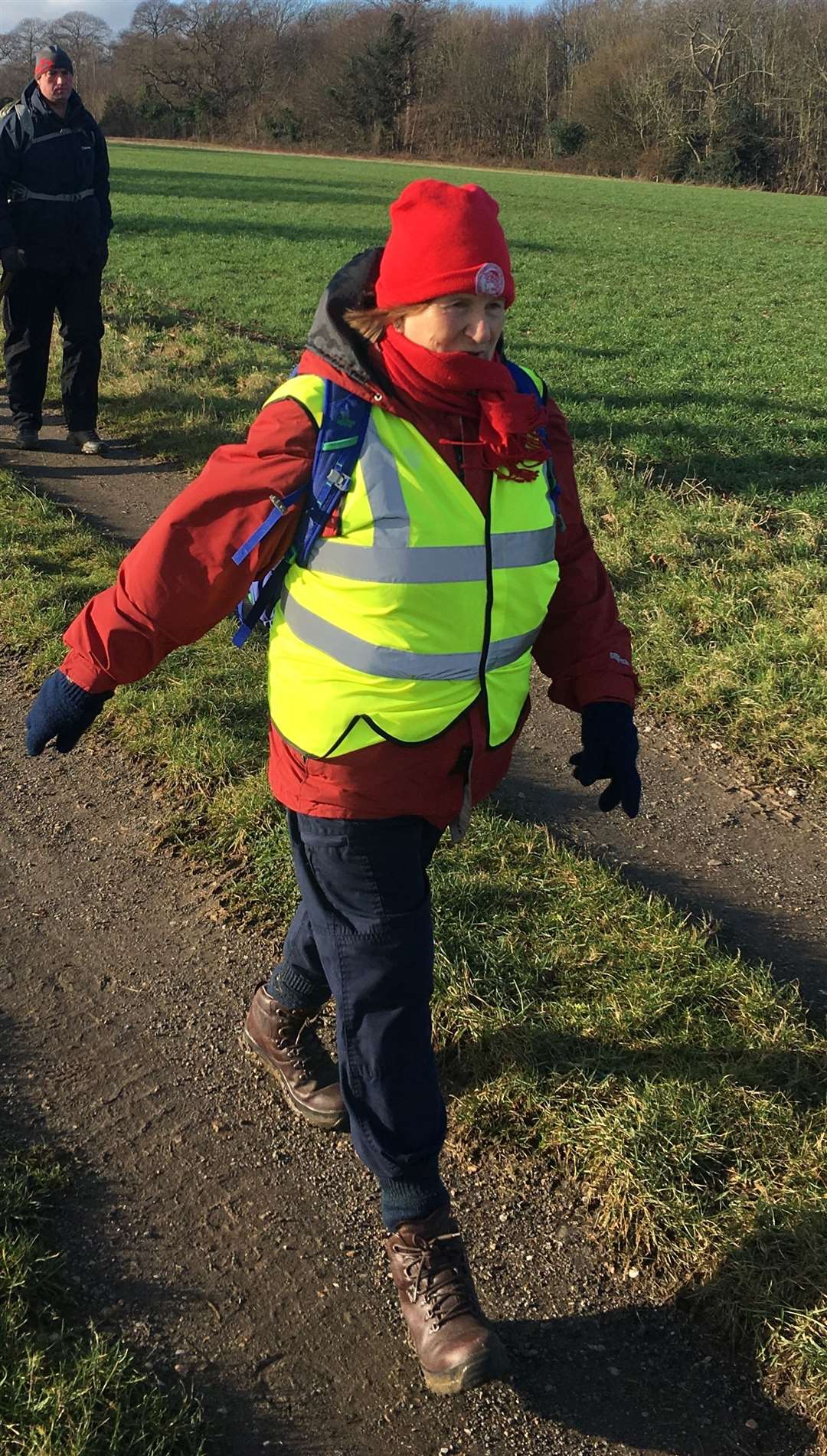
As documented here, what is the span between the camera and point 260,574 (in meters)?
2.28

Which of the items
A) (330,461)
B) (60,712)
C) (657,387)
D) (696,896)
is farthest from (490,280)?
(657,387)

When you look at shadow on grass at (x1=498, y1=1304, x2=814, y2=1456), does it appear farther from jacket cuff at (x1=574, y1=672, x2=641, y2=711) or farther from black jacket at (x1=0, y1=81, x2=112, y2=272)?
black jacket at (x1=0, y1=81, x2=112, y2=272)

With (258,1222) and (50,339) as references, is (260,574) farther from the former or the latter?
(50,339)

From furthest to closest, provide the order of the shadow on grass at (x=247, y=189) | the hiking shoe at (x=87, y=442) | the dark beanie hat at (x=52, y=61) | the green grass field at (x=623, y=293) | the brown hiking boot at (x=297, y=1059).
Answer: the shadow on grass at (x=247, y=189) < the green grass field at (x=623, y=293) < the hiking shoe at (x=87, y=442) < the dark beanie hat at (x=52, y=61) < the brown hiking boot at (x=297, y=1059)

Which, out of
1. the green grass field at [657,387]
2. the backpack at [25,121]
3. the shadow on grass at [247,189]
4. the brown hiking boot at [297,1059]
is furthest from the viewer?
the shadow on grass at [247,189]

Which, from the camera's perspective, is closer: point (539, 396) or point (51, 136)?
point (539, 396)

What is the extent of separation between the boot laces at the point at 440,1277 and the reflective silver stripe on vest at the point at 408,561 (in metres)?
1.32

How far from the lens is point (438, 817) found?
94.3 inches

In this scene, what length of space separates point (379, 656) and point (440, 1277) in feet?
4.07

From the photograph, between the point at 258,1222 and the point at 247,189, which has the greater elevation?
the point at 247,189

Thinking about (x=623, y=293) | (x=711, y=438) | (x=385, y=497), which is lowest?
(x=711, y=438)

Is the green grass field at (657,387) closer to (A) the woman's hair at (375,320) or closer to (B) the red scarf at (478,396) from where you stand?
(B) the red scarf at (478,396)

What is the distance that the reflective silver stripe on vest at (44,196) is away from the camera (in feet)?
25.0

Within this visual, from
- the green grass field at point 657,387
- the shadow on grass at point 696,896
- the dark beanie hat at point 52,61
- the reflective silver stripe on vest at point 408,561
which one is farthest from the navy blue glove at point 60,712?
the dark beanie hat at point 52,61
